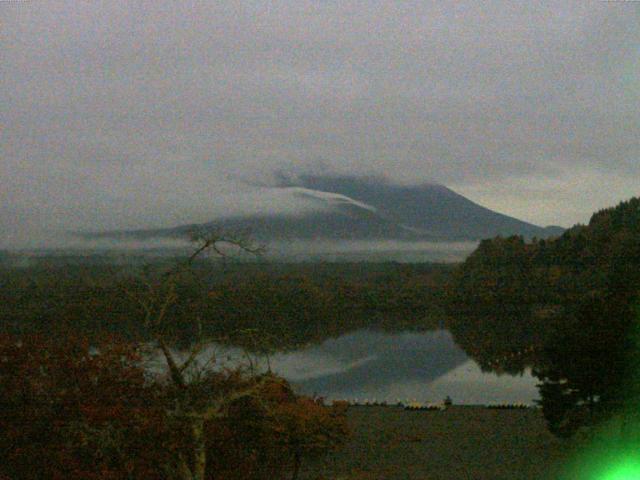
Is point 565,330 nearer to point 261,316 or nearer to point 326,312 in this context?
point 261,316

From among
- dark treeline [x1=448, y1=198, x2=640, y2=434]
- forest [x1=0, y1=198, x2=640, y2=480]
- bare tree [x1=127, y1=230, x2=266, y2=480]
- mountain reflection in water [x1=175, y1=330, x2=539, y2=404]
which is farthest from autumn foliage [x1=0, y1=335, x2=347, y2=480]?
mountain reflection in water [x1=175, y1=330, x2=539, y2=404]

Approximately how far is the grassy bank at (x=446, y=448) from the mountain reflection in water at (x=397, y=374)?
275 cm

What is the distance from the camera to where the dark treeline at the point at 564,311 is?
8.14 m

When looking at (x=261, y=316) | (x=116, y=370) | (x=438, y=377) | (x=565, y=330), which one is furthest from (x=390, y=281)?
(x=116, y=370)

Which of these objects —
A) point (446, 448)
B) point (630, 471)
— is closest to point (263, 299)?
point (446, 448)

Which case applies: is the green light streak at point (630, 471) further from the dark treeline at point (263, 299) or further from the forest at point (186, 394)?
the dark treeline at point (263, 299)

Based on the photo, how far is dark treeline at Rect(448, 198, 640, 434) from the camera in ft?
26.7

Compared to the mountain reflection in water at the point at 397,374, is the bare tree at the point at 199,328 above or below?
above

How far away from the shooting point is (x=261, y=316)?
131 ft

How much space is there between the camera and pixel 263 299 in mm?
44531

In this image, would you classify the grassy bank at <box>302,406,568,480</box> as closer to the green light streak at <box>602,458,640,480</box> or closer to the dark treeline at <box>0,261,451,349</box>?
the green light streak at <box>602,458,640,480</box>

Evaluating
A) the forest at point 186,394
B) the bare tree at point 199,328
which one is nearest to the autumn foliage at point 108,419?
the forest at point 186,394

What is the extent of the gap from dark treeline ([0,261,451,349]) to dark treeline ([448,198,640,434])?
426 cm

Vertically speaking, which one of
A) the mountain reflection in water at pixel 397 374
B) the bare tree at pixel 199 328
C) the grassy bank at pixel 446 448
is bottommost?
the mountain reflection in water at pixel 397 374
